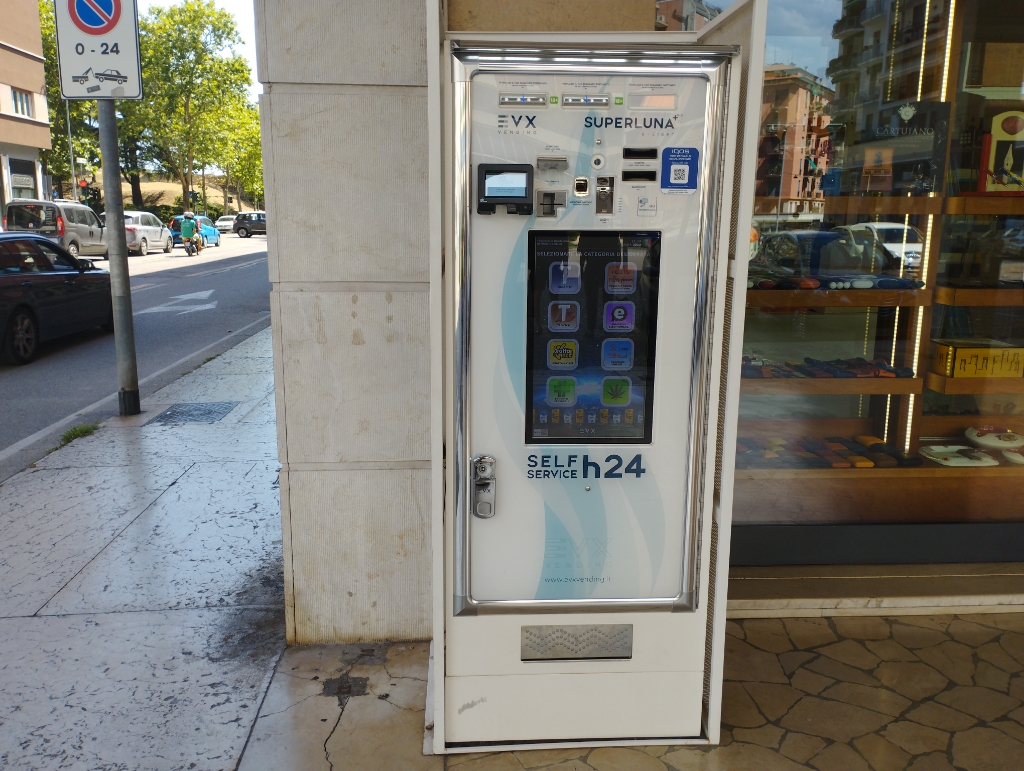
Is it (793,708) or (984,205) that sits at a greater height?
(984,205)

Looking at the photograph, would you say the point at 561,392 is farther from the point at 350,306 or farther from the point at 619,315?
the point at 350,306

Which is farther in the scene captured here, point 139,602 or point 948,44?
point 948,44

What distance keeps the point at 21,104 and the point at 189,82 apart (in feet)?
42.0

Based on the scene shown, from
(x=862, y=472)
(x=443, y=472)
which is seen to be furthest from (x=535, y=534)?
(x=862, y=472)

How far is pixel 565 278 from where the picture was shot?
252cm

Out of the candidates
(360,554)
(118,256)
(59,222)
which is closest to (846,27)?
(360,554)

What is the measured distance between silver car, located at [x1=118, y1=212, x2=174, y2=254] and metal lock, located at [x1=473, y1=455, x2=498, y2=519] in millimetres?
30262

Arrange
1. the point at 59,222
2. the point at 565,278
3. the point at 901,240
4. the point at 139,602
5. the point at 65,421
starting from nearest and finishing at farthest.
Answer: the point at 565,278 → the point at 139,602 → the point at 901,240 → the point at 65,421 → the point at 59,222

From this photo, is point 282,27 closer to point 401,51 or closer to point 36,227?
point 401,51

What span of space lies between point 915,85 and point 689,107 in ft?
8.25

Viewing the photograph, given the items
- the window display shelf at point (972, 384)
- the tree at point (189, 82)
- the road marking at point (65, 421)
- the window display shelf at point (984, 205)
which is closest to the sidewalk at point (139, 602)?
Answer: the road marking at point (65, 421)

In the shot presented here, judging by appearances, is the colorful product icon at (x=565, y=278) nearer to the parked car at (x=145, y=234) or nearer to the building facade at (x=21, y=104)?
the parked car at (x=145, y=234)

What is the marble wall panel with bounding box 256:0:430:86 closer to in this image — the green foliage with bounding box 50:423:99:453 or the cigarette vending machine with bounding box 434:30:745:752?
the cigarette vending machine with bounding box 434:30:745:752

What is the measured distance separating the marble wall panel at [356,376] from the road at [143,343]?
4854 mm
